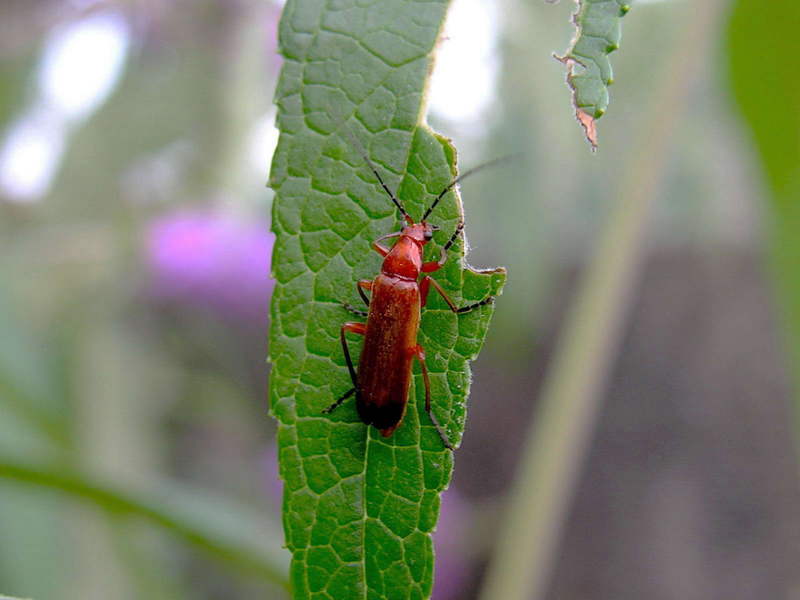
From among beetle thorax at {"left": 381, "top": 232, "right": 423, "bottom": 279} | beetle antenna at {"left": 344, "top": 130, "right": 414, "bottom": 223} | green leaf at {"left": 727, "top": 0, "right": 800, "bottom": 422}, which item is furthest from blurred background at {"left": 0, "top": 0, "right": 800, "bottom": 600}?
beetle antenna at {"left": 344, "top": 130, "right": 414, "bottom": 223}

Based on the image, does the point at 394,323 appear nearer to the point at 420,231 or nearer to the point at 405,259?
the point at 405,259

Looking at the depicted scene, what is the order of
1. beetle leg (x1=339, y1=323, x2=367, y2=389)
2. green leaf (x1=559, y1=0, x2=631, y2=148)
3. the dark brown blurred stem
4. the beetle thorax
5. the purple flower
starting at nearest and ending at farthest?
green leaf (x1=559, y1=0, x2=631, y2=148) → beetle leg (x1=339, y1=323, x2=367, y2=389) → the beetle thorax → the dark brown blurred stem → the purple flower

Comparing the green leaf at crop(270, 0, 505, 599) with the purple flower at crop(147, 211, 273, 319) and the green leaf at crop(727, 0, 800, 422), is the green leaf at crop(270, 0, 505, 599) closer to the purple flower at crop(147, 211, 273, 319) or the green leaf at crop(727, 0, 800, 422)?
the green leaf at crop(727, 0, 800, 422)

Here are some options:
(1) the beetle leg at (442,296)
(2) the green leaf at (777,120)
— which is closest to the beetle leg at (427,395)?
(1) the beetle leg at (442,296)

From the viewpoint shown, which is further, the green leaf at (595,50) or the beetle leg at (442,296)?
the beetle leg at (442,296)

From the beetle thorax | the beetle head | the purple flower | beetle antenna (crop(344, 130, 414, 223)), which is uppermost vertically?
beetle antenna (crop(344, 130, 414, 223))

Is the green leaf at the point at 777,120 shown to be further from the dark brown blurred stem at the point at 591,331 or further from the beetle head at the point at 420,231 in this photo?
the beetle head at the point at 420,231
